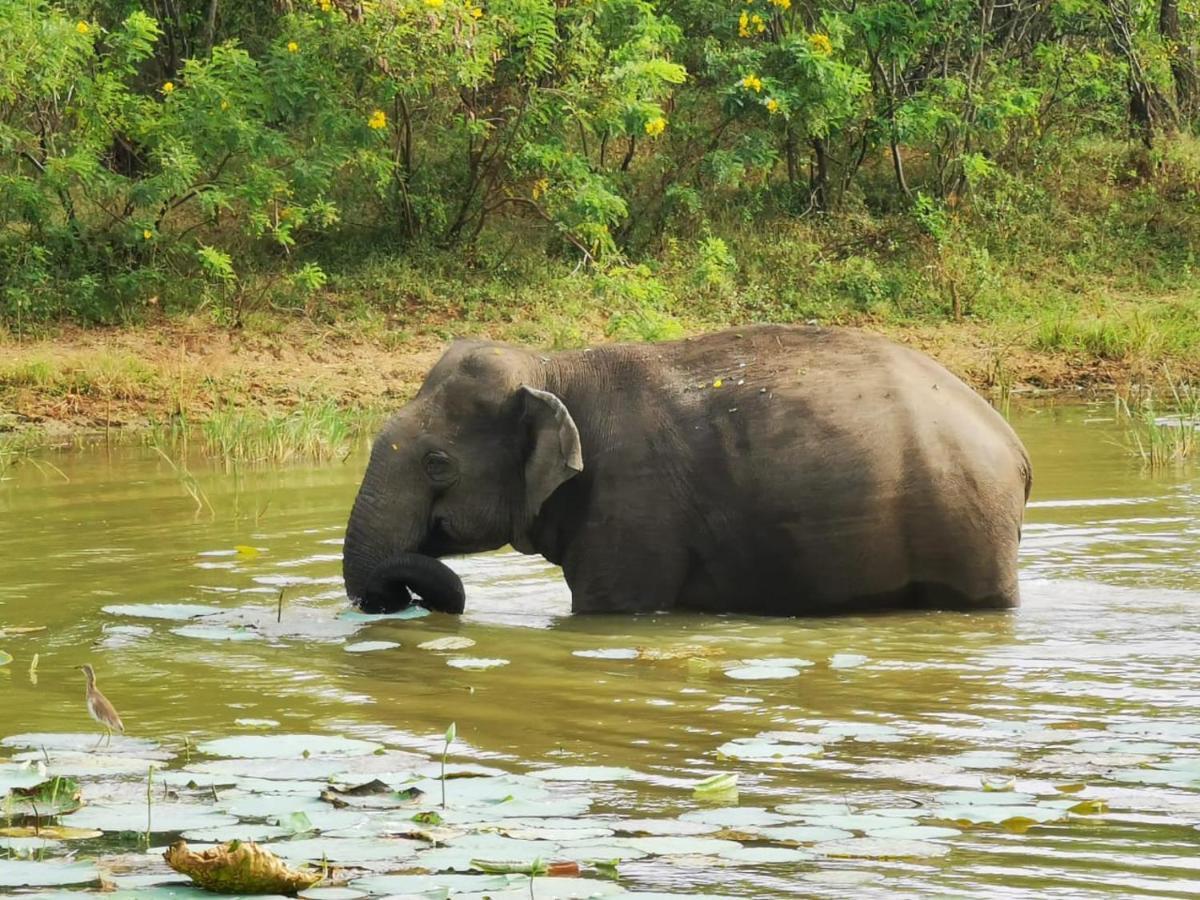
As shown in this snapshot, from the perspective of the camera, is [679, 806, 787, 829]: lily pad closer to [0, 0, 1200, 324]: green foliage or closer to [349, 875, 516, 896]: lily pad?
[349, 875, 516, 896]: lily pad

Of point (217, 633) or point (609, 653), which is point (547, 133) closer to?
point (217, 633)

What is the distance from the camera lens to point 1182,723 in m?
6.16

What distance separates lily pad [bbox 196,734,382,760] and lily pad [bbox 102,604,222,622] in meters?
2.69

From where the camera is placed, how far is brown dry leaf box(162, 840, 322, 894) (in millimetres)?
4129

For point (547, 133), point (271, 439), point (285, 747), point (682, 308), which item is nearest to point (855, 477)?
point (285, 747)

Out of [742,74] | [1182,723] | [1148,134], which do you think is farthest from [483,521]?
[1148,134]

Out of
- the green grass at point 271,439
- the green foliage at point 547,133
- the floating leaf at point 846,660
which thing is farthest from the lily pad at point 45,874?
the green foliage at point 547,133

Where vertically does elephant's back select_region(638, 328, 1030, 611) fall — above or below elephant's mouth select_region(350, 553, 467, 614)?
above

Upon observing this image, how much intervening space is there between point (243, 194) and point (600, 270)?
138 inches

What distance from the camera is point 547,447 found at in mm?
8367

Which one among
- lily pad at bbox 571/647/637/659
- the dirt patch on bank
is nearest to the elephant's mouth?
lily pad at bbox 571/647/637/659

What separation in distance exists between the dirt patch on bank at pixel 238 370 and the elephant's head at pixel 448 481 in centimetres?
818

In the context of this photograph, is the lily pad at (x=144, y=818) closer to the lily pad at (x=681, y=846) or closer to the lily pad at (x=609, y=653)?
the lily pad at (x=681, y=846)

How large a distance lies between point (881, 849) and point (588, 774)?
1.10 metres
